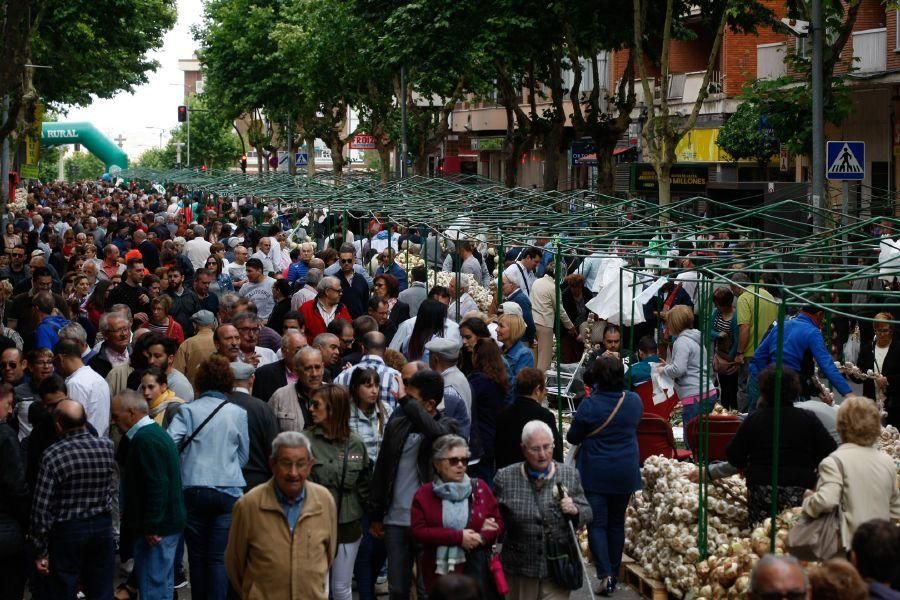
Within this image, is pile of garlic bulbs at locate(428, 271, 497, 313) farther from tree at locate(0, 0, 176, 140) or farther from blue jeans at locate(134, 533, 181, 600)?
blue jeans at locate(134, 533, 181, 600)

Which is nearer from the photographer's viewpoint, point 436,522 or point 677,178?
point 436,522

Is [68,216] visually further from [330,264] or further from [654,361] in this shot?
[654,361]

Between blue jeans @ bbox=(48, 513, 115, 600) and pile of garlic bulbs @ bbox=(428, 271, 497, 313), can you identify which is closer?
blue jeans @ bbox=(48, 513, 115, 600)

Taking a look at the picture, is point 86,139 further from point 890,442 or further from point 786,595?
point 786,595

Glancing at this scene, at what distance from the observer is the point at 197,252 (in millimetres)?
20578

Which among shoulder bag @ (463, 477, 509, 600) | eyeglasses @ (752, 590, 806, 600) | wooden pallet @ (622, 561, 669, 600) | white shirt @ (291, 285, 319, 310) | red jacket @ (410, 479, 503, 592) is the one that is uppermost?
white shirt @ (291, 285, 319, 310)

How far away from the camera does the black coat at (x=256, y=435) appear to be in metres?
8.12

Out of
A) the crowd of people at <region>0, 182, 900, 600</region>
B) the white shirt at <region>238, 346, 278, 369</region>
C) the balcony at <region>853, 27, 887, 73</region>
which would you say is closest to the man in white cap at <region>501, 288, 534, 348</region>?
the crowd of people at <region>0, 182, 900, 600</region>

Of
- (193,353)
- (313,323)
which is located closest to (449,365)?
(193,353)

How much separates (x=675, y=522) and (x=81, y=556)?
12.2 ft

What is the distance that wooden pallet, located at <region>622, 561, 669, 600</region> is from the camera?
8953mm

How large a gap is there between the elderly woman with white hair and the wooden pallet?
6.37 feet

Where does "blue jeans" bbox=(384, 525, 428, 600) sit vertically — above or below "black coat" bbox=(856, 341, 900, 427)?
below

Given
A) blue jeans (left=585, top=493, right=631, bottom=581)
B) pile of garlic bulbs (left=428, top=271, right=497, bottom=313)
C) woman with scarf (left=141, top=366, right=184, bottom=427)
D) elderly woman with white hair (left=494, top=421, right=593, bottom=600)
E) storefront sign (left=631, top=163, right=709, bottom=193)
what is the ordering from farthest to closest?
storefront sign (left=631, top=163, right=709, bottom=193) → pile of garlic bulbs (left=428, top=271, right=497, bottom=313) → blue jeans (left=585, top=493, right=631, bottom=581) → woman with scarf (left=141, top=366, right=184, bottom=427) → elderly woman with white hair (left=494, top=421, right=593, bottom=600)
